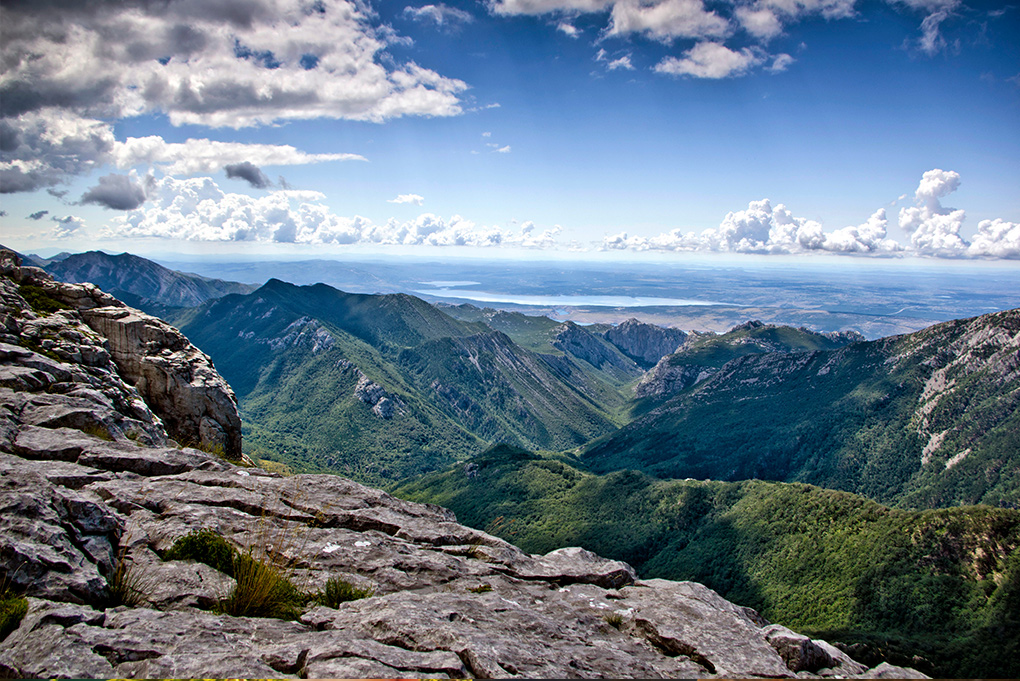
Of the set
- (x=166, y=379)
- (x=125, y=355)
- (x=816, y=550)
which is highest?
(x=125, y=355)

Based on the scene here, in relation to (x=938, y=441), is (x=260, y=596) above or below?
above

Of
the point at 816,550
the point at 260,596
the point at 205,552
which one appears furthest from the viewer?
the point at 816,550

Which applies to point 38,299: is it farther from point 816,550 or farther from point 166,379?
point 816,550

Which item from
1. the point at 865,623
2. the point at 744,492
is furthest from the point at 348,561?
the point at 744,492

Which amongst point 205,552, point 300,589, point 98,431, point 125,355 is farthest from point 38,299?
point 300,589

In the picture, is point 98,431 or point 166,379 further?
point 166,379

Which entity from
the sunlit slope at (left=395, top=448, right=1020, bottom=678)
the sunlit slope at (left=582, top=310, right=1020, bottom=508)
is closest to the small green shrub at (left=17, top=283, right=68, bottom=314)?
the sunlit slope at (left=395, top=448, right=1020, bottom=678)
